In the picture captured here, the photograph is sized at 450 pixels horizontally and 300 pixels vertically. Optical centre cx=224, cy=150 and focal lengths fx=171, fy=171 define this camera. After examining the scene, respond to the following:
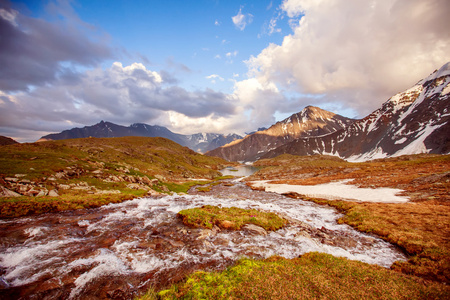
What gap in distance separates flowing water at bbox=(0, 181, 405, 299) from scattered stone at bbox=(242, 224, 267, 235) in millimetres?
578

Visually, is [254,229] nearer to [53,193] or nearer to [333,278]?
[333,278]

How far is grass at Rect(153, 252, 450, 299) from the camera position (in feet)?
22.3

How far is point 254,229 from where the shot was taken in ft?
54.2

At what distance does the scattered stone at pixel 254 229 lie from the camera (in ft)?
52.6

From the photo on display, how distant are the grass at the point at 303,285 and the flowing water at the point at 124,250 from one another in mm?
2602

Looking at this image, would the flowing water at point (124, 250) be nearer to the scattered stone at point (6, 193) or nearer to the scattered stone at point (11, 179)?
the scattered stone at point (6, 193)

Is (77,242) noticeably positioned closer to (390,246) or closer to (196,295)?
(196,295)

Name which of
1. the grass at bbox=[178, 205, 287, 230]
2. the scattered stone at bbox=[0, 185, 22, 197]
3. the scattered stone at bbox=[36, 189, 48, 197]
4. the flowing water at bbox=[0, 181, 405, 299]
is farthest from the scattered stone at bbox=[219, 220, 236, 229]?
the scattered stone at bbox=[0, 185, 22, 197]

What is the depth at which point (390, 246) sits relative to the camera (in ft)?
45.4

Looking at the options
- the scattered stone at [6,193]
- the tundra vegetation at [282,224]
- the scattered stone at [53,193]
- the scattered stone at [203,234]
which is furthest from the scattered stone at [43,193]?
the scattered stone at [203,234]

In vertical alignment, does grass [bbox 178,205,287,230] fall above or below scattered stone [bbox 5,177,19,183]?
below

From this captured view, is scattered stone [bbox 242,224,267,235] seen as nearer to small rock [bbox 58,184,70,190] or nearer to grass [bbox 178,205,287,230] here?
grass [bbox 178,205,287,230]

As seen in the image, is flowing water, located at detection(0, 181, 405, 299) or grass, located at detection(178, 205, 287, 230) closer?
flowing water, located at detection(0, 181, 405, 299)

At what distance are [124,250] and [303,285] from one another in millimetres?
11655
